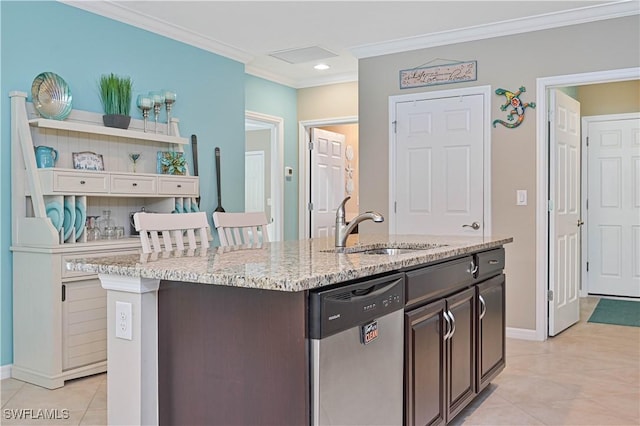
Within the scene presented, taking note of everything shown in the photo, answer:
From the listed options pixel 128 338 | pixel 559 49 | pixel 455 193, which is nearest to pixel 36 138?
pixel 128 338

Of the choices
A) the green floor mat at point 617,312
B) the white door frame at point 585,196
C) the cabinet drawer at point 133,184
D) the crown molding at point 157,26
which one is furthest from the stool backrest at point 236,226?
the white door frame at point 585,196

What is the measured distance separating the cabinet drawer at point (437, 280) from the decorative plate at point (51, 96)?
257 cm

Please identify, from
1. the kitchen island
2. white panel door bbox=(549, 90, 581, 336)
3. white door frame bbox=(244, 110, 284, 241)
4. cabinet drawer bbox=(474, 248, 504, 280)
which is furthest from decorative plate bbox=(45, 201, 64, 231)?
white panel door bbox=(549, 90, 581, 336)

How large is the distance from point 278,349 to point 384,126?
3734 mm

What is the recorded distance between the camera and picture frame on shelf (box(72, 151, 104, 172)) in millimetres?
3652

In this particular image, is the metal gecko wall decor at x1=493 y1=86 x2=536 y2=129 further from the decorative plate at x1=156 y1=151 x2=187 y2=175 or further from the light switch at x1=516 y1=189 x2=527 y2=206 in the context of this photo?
the decorative plate at x1=156 y1=151 x2=187 y2=175

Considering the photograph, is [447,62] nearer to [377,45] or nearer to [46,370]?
[377,45]

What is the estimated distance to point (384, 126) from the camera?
198 inches

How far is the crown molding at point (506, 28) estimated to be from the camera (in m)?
3.96

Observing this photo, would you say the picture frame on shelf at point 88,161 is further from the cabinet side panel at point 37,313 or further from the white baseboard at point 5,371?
the white baseboard at point 5,371

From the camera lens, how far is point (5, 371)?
335cm

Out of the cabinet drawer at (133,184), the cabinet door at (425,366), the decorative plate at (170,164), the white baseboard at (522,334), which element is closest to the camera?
the cabinet door at (425,366)

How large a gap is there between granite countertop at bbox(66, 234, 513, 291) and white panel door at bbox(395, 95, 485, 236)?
2288 millimetres

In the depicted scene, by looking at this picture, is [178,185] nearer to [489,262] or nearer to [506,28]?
[489,262]
